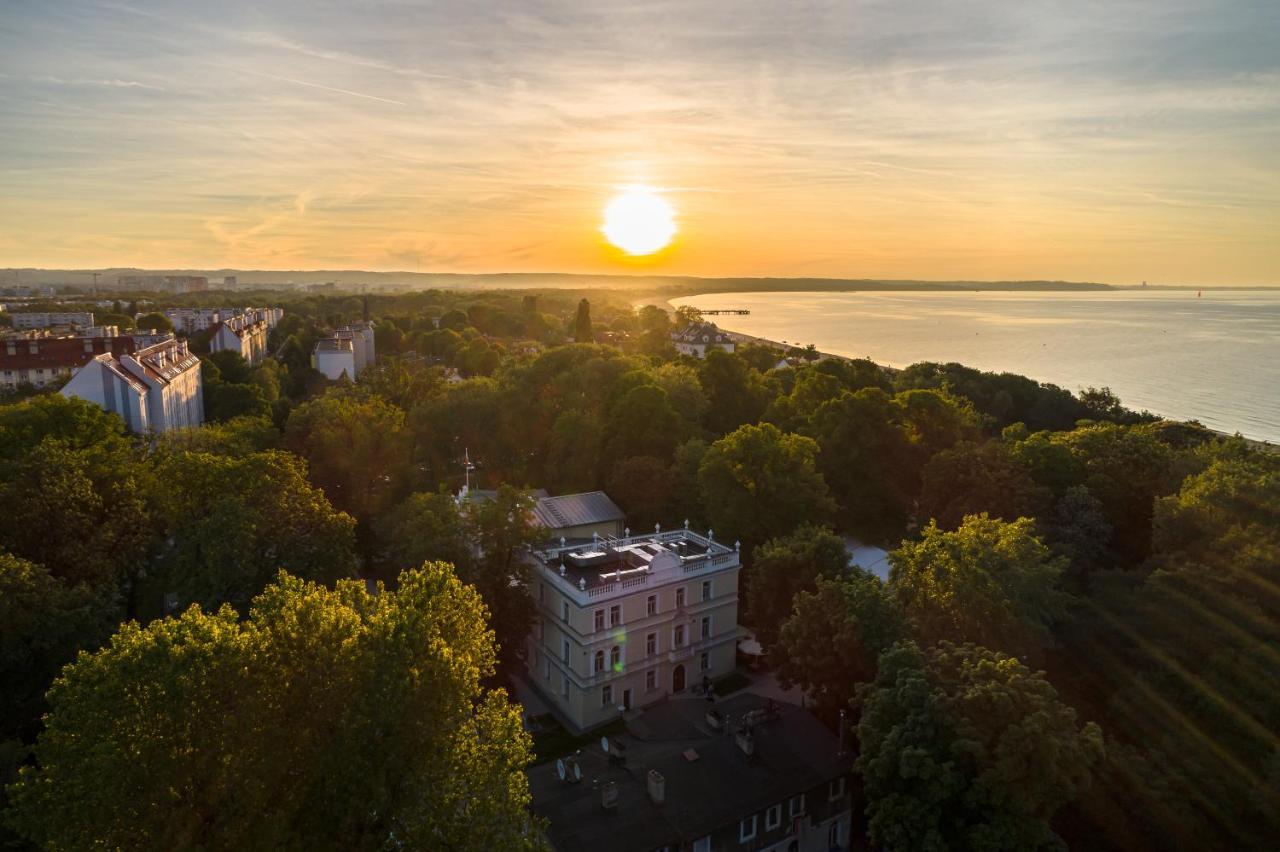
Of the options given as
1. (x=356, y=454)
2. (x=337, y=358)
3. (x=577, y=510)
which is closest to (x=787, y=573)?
(x=577, y=510)

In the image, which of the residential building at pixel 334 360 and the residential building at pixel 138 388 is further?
the residential building at pixel 334 360

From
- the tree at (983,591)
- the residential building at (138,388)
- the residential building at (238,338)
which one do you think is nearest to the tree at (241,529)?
the residential building at (138,388)

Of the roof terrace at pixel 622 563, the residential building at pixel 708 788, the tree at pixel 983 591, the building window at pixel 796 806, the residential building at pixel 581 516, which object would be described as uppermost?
the tree at pixel 983 591

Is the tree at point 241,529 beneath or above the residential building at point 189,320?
beneath

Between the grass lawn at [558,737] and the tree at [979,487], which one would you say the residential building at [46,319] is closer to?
the grass lawn at [558,737]

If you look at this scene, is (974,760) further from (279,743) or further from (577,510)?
(577,510)

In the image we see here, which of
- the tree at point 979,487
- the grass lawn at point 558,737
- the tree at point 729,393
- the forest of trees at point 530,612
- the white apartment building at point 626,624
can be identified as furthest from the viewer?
the tree at point 729,393

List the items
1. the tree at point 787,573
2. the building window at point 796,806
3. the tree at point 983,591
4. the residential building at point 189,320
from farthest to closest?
1. the residential building at point 189,320
2. the tree at point 787,573
3. the tree at point 983,591
4. the building window at point 796,806
